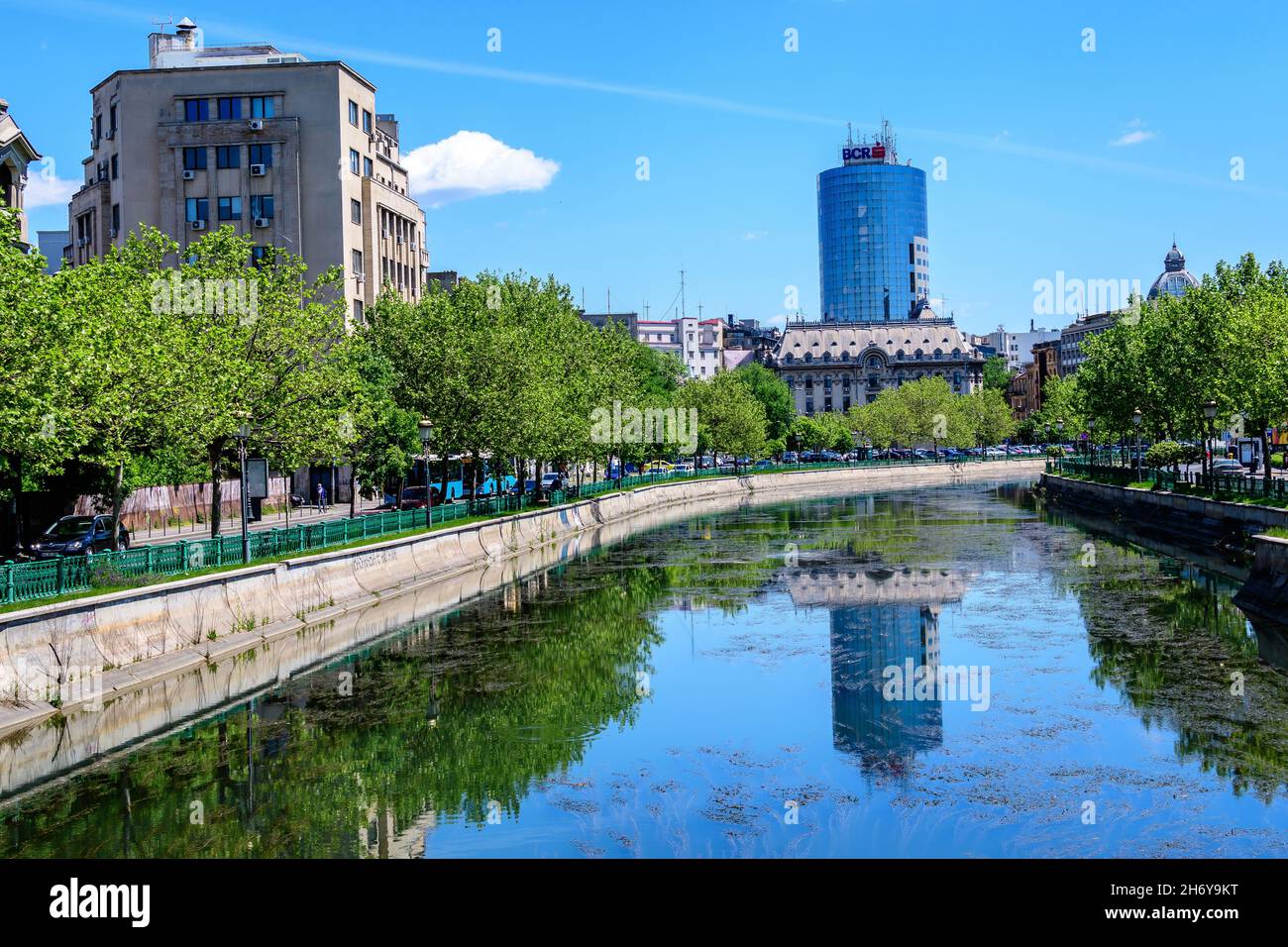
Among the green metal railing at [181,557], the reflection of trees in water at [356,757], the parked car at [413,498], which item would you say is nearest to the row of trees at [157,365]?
the green metal railing at [181,557]

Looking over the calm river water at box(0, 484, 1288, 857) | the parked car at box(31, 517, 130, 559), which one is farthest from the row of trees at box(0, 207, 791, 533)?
the calm river water at box(0, 484, 1288, 857)

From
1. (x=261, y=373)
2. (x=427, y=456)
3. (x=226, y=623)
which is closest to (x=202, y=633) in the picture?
(x=226, y=623)

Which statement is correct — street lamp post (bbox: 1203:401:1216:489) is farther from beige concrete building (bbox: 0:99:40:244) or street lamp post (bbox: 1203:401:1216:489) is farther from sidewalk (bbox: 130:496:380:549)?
beige concrete building (bbox: 0:99:40:244)

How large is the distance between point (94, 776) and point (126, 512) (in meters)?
37.1

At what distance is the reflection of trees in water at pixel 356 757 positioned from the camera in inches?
713

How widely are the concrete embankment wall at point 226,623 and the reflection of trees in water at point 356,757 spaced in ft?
5.82

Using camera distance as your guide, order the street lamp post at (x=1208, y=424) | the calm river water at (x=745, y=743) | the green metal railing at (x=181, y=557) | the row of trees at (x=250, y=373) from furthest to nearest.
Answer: the street lamp post at (x=1208, y=424), the row of trees at (x=250, y=373), the green metal railing at (x=181, y=557), the calm river water at (x=745, y=743)

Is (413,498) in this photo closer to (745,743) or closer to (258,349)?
(258,349)

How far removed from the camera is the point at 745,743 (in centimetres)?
2253

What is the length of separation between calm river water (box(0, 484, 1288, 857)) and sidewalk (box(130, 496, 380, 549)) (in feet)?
62.2

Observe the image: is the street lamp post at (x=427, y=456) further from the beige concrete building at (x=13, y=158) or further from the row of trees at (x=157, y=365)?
the beige concrete building at (x=13, y=158)

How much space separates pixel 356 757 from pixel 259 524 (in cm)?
3947

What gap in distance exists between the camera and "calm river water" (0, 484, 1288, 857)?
17.4 m

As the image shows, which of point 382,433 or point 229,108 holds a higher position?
point 229,108
